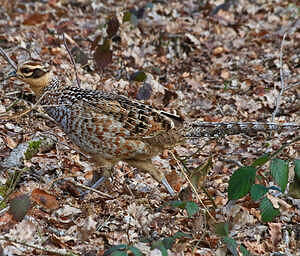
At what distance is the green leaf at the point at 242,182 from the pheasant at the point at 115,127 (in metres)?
1.68

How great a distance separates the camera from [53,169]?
6.55 metres

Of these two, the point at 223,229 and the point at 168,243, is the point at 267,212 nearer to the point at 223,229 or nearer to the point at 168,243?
the point at 223,229

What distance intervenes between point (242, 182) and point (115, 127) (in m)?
1.92

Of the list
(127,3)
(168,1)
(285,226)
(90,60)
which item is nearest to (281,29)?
(168,1)

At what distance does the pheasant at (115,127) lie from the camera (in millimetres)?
5816

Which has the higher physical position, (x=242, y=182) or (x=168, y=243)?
(x=242, y=182)

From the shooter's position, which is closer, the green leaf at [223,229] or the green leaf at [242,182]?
the green leaf at [223,229]

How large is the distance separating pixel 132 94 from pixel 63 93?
2.64 m

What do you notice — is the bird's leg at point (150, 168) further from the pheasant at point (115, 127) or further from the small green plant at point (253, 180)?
the small green plant at point (253, 180)

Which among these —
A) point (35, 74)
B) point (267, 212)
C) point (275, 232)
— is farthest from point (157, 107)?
point (267, 212)

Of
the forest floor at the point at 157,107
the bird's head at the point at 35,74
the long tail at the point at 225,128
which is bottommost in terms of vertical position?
the forest floor at the point at 157,107

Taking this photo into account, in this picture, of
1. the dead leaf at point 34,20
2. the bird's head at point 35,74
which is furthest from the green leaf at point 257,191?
the dead leaf at point 34,20

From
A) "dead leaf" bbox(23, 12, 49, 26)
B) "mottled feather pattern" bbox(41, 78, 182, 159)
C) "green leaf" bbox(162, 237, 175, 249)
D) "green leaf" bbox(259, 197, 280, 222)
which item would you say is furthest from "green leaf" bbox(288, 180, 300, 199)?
"dead leaf" bbox(23, 12, 49, 26)

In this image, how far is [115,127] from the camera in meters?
5.82
